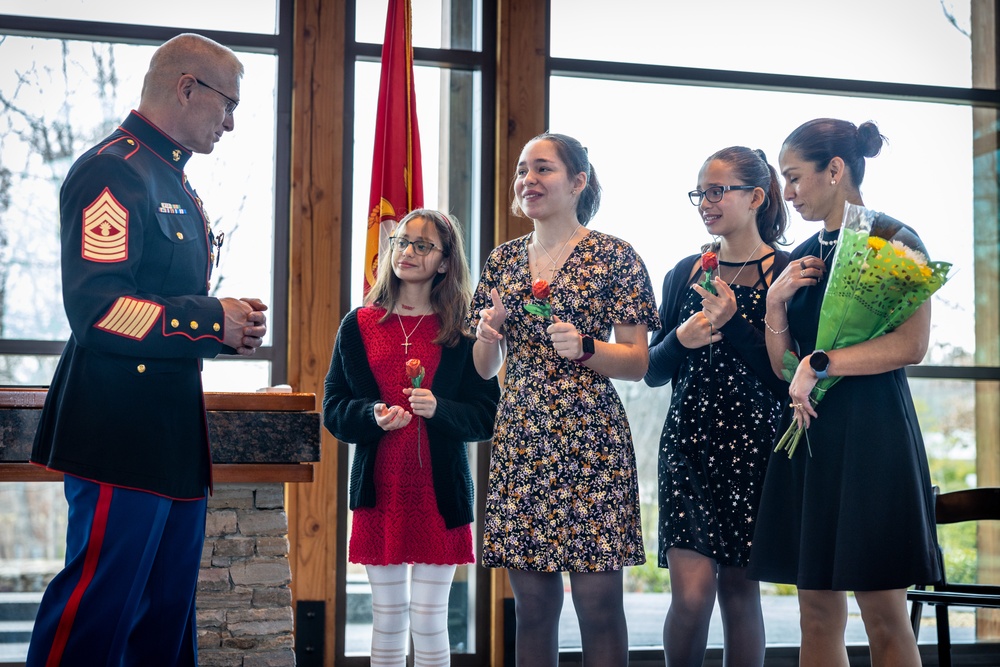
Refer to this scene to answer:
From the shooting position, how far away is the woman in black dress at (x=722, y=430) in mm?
2572

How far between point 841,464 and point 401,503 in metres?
1.19

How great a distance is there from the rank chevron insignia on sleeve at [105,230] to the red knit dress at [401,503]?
966 millimetres

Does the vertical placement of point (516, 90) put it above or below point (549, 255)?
above

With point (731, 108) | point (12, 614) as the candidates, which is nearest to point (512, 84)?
point (731, 108)

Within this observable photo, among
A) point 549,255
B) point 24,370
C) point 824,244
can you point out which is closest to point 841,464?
point 824,244

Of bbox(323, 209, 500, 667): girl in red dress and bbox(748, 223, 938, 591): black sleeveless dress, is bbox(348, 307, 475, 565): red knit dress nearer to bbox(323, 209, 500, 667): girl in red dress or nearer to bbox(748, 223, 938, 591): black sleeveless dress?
bbox(323, 209, 500, 667): girl in red dress

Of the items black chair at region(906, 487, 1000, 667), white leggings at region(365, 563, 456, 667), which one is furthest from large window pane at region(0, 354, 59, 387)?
black chair at region(906, 487, 1000, 667)

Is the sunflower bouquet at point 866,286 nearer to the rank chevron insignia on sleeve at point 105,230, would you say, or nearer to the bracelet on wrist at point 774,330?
the bracelet on wrist at point 774,330

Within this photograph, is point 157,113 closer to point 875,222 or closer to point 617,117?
point 875,222

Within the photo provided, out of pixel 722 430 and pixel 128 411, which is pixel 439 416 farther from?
pixel 128 411

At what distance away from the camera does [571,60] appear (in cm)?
413

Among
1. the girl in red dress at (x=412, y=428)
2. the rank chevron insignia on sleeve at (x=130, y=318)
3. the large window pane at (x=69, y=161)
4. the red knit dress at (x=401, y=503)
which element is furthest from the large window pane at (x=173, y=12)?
the rank chevron insignia on sleeve at (x=130, y=318)

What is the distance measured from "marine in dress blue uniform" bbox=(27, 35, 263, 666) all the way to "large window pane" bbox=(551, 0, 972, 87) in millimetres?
2511

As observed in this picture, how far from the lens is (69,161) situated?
384 cm
